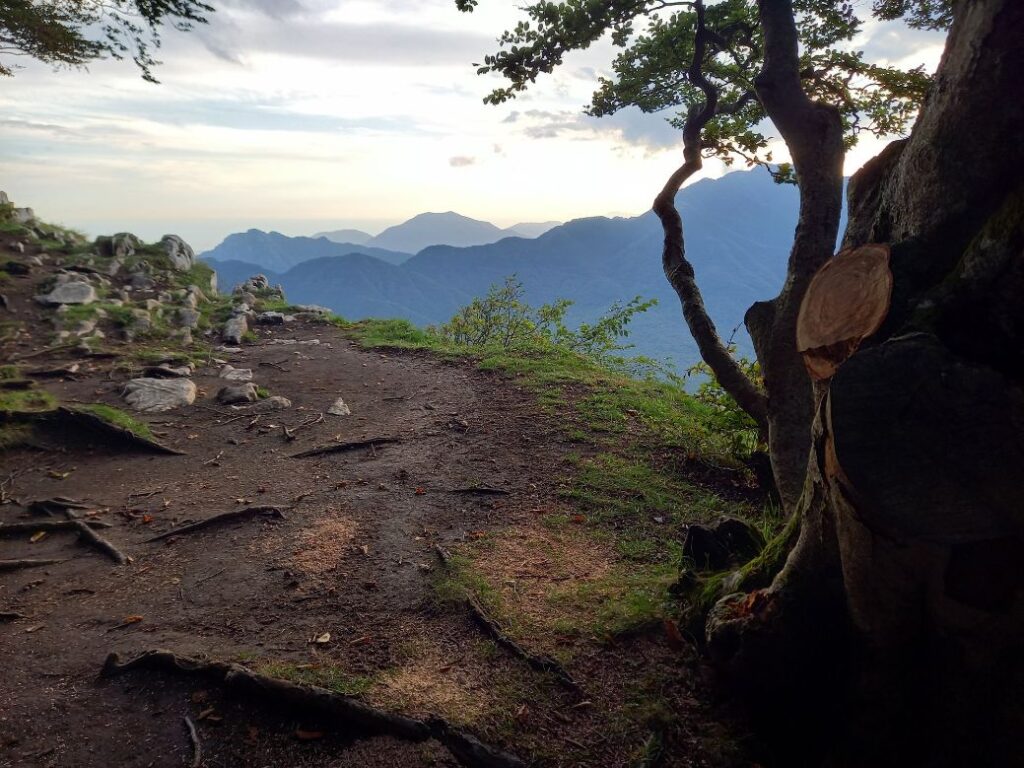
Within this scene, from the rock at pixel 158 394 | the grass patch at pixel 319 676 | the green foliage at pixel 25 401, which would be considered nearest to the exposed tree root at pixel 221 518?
the grass patch at pixel 319 676

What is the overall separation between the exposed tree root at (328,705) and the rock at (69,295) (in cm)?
1291

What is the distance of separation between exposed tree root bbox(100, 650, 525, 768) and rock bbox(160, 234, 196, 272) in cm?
1766

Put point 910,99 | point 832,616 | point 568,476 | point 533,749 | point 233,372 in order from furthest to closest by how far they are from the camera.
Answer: point 233,372 < point 568,476 < point 910,99 < point 533,749 < point 832,616

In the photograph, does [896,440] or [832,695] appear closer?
[896,440]

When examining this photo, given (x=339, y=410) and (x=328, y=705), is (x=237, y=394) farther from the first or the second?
(x=328, y=705)

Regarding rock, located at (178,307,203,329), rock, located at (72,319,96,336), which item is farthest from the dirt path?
rock, located at (178,307,203,329)

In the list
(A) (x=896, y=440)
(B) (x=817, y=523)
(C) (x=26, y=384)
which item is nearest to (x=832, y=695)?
(B) (x=817, y=523)

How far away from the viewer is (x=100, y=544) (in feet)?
20.4

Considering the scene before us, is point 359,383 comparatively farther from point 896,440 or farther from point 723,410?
point 896,440

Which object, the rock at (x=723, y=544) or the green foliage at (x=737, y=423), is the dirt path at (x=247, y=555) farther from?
the green foliage at (x=737, y=423)

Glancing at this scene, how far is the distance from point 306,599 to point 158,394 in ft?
23.3

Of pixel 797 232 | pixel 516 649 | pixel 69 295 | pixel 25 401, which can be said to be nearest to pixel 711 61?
pixel 797 232

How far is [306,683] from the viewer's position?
3957 mm

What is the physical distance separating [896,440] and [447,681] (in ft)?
10.9
